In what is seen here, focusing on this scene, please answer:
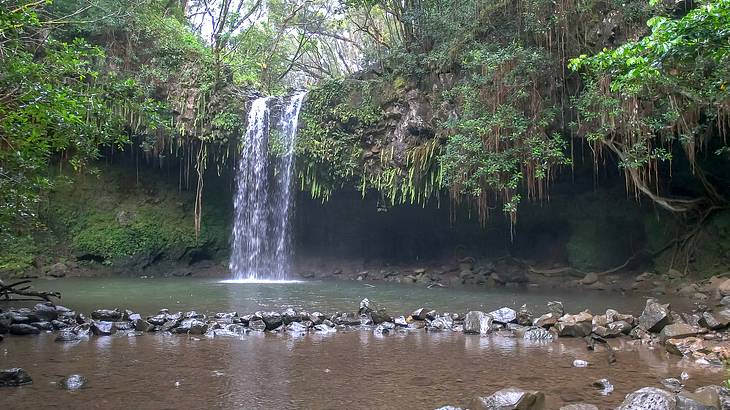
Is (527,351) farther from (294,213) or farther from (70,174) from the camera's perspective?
(70,174)

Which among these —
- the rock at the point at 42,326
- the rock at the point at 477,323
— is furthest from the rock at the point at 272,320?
the rock at the point at 42,326

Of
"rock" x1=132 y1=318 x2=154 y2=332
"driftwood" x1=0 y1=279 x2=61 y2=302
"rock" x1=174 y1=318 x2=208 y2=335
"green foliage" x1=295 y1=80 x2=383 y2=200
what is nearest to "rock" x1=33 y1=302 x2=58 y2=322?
"rock" x1=132 y1=318 x2=154 y2=332

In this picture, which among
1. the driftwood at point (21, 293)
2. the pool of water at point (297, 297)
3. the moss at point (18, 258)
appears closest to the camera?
the driftwood at point (21, 293)

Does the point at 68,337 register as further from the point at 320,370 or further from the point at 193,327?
the point at 320,370

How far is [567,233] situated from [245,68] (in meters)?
12.9

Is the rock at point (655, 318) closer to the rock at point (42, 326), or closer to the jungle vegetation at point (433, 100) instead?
the jungle vegetation at point (433, 100)

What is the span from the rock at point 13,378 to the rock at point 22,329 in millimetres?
2575

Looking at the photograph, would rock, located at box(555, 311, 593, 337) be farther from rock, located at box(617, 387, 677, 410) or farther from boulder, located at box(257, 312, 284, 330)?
boulder, located at box(257, 312, 284, 330)

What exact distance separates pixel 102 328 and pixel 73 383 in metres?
2.63

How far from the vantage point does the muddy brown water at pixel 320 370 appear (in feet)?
14.4

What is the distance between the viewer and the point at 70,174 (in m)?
17.0

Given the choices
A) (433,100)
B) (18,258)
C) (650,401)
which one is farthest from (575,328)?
(18,258)

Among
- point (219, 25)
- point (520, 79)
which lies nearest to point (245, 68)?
point (219, 25)

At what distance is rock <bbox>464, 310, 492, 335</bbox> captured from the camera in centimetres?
763
